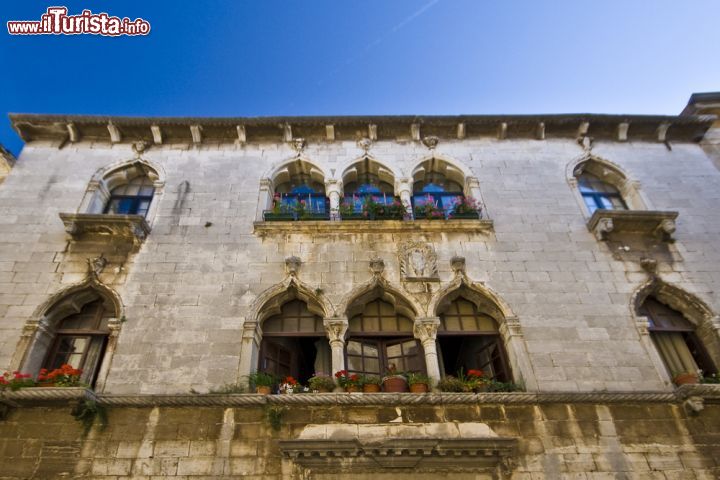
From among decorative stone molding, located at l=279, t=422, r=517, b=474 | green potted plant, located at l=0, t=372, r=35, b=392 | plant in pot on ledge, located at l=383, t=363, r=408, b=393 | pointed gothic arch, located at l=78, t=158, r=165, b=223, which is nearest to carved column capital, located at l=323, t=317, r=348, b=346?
plant in pot on ledge, located at l=383, t=363, r=408, b=393

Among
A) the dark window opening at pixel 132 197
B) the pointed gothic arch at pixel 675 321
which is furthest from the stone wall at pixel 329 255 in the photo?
the dark window opening at pixel 132 197

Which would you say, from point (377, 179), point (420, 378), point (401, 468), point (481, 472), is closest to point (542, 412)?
point (481, 472)

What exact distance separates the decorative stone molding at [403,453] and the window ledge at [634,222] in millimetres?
5076

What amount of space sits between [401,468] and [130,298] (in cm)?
566

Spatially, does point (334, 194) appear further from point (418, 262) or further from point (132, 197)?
point (132, 197)

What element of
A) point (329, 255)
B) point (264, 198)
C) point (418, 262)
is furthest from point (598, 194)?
point (264, 198)

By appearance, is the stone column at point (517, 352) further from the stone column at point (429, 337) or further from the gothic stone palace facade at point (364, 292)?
the stone column at point (429, 337)

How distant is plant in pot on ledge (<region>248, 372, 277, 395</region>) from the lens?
732 centimetres

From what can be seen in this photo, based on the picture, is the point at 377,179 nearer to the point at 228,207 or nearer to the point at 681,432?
the point at 228,207

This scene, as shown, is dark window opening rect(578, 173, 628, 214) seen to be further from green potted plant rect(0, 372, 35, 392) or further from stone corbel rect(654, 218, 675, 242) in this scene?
green potted plant rect(0, 372, 35, 392)

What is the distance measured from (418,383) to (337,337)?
1628 mm

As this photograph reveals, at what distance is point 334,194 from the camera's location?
34.9 ft

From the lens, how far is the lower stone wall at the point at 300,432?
6621mm

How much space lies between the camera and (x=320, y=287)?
8742 millimetres
